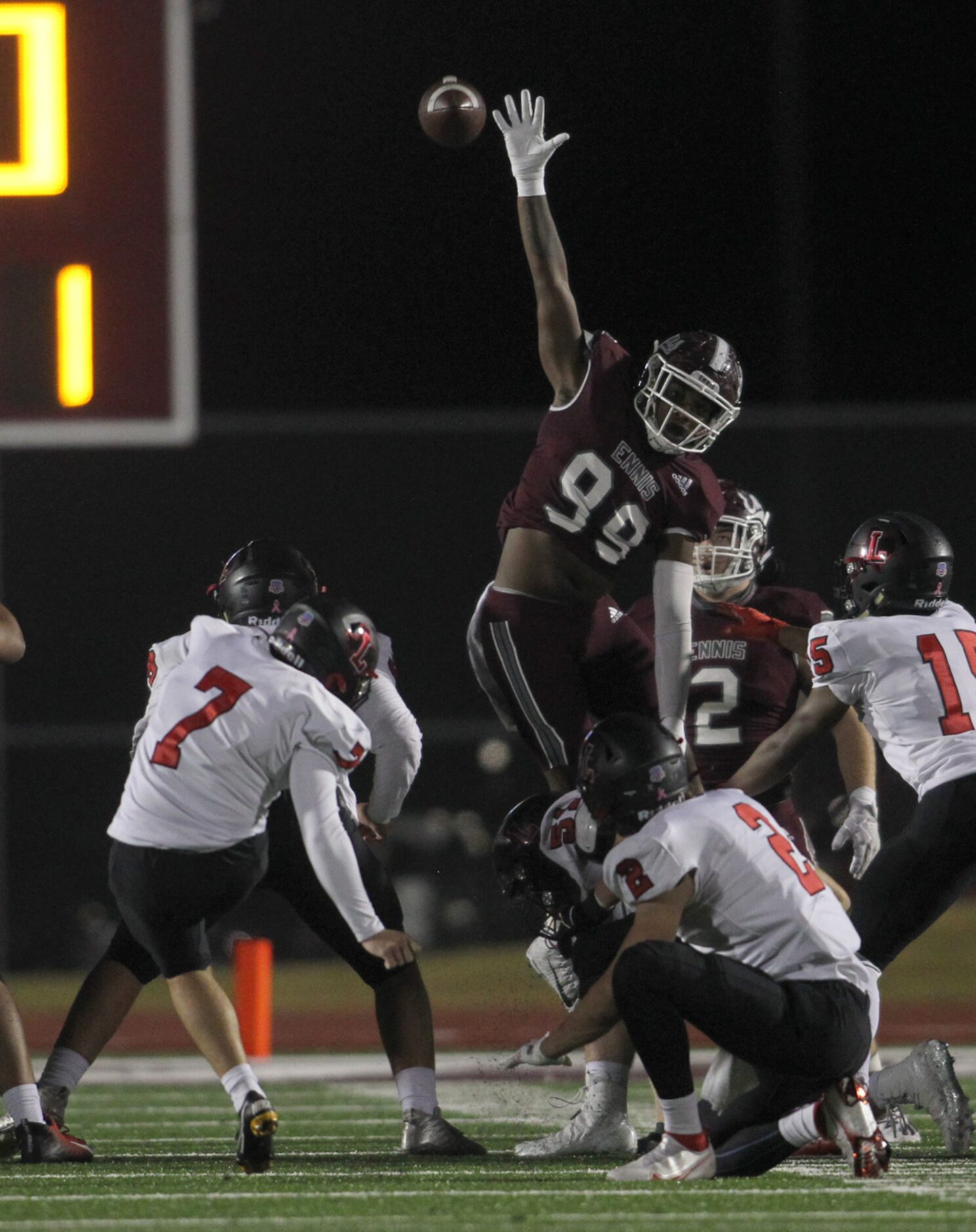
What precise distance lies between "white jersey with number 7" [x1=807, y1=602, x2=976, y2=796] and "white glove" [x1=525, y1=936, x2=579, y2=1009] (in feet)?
3.37

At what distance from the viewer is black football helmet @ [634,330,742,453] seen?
5.07 meters

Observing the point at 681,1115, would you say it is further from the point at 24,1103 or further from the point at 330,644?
the point at 24,1103

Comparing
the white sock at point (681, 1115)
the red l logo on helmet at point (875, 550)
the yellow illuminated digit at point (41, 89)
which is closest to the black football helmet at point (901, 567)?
the red l logo on helmet at point (875, 550)

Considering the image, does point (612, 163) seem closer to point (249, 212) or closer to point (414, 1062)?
point (249, 212)

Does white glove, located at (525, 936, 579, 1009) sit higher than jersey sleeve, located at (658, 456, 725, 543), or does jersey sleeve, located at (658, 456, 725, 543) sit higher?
jersey sleeve, located at (658, 456, 725, 543)

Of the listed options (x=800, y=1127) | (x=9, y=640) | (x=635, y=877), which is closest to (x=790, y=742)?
(x=635, y=877)

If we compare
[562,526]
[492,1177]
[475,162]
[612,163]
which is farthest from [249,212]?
[492,1177]

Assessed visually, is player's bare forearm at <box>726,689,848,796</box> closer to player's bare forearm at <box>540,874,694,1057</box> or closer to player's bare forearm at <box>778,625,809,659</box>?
player's bare forearm at <box>778,625,809,659</box>

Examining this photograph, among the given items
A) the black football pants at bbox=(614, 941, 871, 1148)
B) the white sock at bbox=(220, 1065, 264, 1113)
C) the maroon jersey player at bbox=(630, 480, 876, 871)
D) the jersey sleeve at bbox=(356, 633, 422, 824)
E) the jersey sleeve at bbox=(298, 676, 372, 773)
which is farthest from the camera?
the maroon jersey player at bbox=(630, 480, 876, 871)

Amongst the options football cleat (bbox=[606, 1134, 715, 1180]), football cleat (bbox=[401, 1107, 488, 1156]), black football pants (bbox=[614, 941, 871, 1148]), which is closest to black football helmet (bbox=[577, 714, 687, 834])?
black football pants (bbox=[614, 941, 871, 1148])

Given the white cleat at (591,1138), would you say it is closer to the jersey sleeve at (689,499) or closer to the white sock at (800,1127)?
the white sock at (800,1127)

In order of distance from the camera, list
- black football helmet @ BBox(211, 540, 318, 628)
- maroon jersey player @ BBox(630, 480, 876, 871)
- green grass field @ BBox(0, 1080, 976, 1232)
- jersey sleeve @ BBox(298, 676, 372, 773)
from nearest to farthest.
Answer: green grass field @ BBox(0, 1080, 976, 1232)
jersey sleeve @ BBox(298, 676, 372, 773)
black football helmet @ BBox(211, 540, 318, 628)
maroon jersey player @ BBox(630, 480, 876, 871)

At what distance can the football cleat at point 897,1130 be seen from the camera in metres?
5.16

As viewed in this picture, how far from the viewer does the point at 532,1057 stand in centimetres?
469
